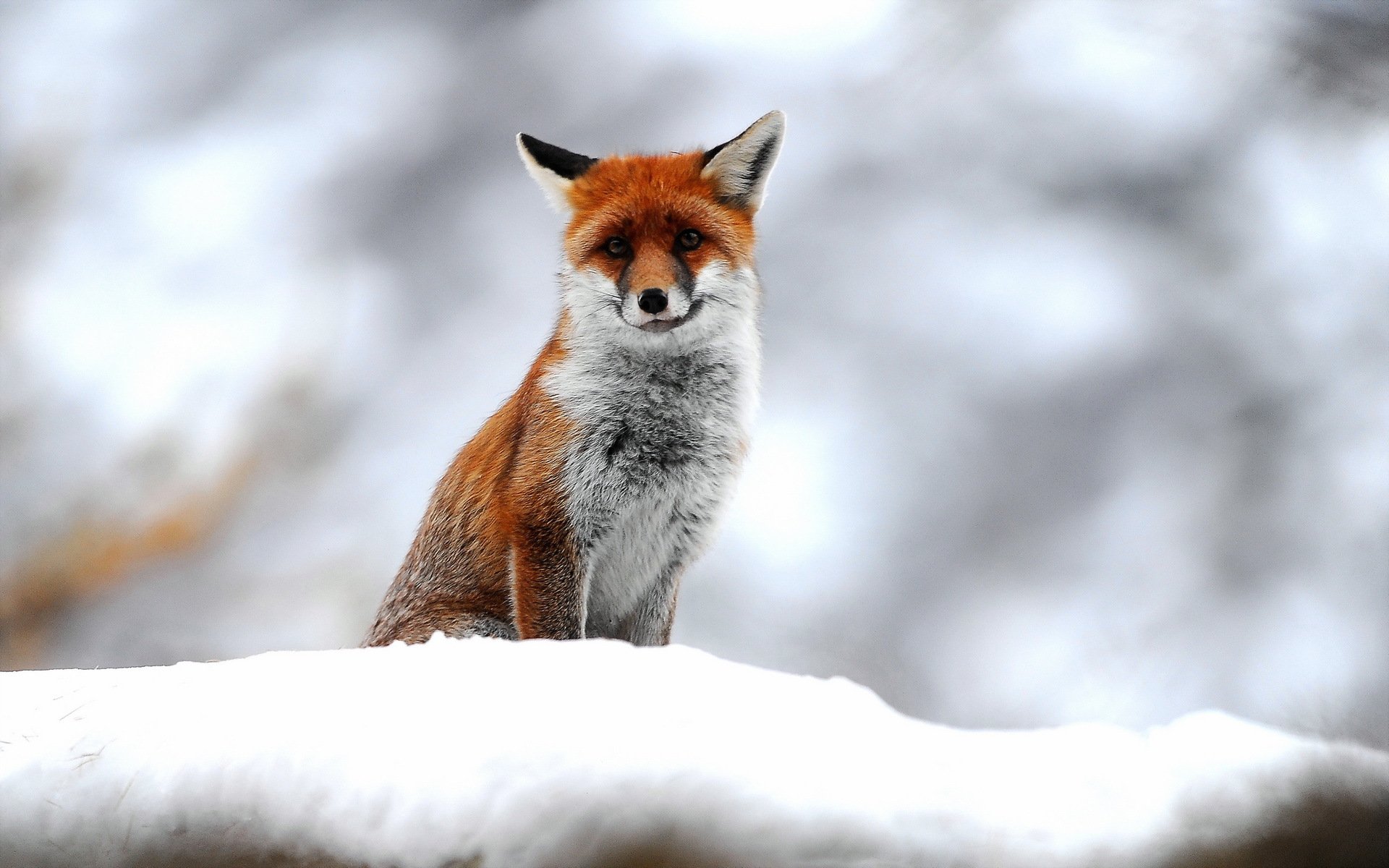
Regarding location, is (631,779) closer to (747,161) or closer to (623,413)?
(623,413)

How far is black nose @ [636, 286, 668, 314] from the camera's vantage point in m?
2.82

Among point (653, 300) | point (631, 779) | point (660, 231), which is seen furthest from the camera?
point (660, 231)

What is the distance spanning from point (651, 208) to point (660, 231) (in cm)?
9

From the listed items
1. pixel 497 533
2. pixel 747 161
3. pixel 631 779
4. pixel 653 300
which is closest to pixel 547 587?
pixel 497 533

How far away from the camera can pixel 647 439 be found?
3.15 m

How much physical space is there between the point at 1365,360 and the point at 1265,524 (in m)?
0.54

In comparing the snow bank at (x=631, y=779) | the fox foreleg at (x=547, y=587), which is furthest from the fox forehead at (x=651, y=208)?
the snow bank at (x=631, y=779)

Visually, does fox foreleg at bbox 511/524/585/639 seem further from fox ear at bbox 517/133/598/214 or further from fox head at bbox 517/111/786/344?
fox ear at bbox 517/133/598/214

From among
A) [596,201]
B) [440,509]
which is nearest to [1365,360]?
[596,201]

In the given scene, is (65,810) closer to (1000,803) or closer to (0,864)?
(0,864)

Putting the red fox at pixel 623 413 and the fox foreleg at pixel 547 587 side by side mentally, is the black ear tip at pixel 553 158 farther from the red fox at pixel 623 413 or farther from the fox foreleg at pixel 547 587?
the fox foreleg at pixel 547 587

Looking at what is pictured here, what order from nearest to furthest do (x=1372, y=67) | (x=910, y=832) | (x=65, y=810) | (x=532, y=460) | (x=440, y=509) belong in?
(x=910, y=832) < (x=1372, y=67) < (x=65, y=810) < (x=532, y=460) < (x=440, y=509)

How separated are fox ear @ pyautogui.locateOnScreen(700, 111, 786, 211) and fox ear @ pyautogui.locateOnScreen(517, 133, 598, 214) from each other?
42cm

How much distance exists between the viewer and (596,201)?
10.4ft
